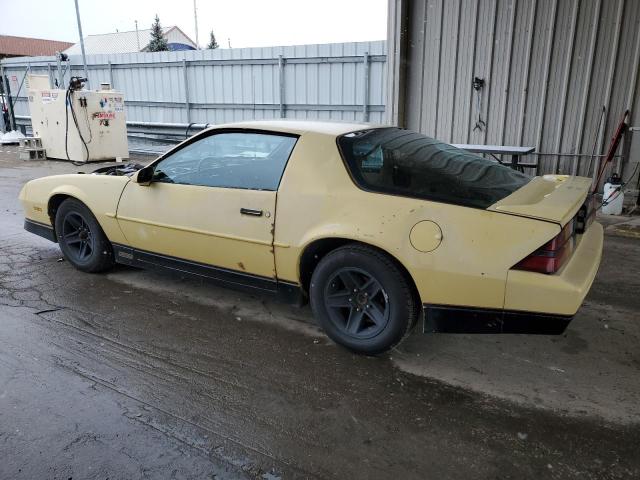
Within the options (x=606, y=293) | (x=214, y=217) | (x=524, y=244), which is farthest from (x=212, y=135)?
(x=606, y=293)

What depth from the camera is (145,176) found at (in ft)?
13.3

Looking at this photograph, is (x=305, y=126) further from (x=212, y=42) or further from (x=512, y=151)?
(x=212, y=42)

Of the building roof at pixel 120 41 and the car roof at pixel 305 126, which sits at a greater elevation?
the building roof at pixel 120 41

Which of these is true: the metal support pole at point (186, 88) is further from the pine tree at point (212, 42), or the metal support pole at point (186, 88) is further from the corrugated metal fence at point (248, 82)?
the pine tree at point (212, 42)

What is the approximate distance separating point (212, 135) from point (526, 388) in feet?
9.17

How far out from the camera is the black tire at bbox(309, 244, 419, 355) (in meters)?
3.04

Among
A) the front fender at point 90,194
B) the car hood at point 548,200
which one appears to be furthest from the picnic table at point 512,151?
the front fender at point 90,194

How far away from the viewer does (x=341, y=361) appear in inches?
128

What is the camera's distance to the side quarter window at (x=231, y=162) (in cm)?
353

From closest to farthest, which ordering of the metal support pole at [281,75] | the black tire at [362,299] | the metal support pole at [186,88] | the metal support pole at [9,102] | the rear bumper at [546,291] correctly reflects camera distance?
1. the rear bumper at [546,291]
2. the black tire at [362,299]
3. the metal support pole at [281,75]
4. the metal support pole at [186,88]
5. the metal support pole at [9,102]

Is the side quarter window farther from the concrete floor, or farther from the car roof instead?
the concrete floor

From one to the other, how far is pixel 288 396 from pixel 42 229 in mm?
3516

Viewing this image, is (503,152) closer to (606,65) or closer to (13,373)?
(606,65)

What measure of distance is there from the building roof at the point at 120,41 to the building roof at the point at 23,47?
348 centimetres
